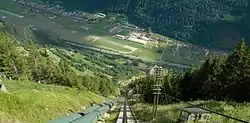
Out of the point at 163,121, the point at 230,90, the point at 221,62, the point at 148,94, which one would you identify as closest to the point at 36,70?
the point at 148,94

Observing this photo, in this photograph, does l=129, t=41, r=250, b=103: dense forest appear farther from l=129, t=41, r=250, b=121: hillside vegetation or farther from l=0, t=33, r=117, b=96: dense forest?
l=0, t=33, r=117, b=96: dense forest

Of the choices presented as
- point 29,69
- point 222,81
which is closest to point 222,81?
point 222,81

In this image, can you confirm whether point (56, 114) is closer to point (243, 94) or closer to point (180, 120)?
point (180, 120)

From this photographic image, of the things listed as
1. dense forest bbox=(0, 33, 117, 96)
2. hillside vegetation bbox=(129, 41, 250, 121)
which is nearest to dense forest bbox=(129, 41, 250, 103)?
hillside vegetation bbox=(129, 41, 250, 121)

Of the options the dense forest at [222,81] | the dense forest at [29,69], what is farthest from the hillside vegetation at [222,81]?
the dense forest at [29,69]

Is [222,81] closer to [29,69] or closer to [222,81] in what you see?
[222,81]

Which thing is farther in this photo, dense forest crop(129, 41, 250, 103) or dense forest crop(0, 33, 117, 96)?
dense forest crop(0, 33, 117, 96)

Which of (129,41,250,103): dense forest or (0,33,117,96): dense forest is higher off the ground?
(129,41,250,103): dense forest

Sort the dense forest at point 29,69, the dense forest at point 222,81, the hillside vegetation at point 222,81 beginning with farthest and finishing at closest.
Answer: the dense forest at point 29,69
the dense forest at point 222,81
the hillside vegetation at point 222,81

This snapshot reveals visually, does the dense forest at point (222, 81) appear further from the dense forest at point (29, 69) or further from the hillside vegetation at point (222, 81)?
the dense forest at point (29, 69)

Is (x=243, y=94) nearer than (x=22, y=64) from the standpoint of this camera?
Yes

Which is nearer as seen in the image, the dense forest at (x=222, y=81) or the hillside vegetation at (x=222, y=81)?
the hillside vegetation at (x=222, y=81)
